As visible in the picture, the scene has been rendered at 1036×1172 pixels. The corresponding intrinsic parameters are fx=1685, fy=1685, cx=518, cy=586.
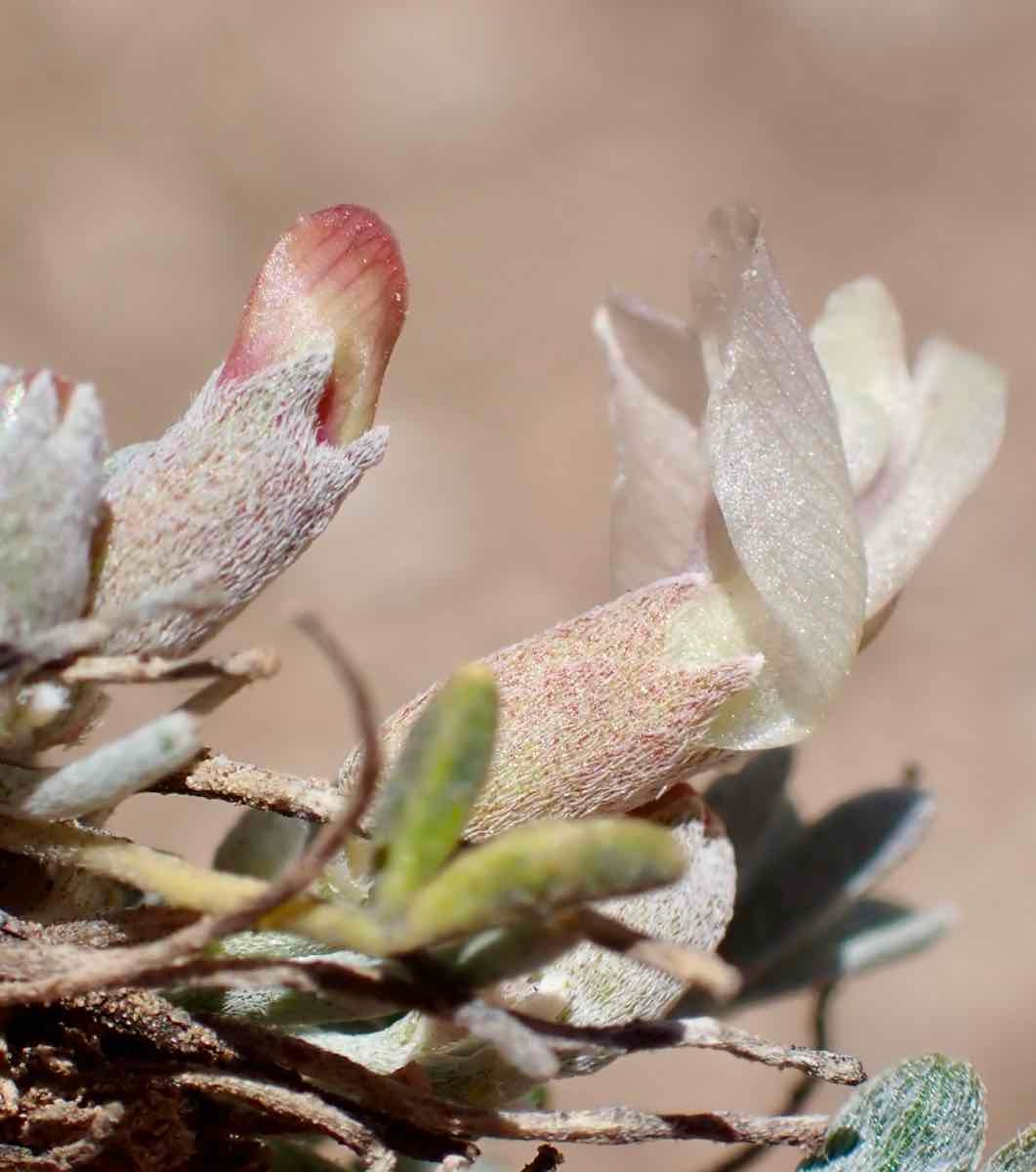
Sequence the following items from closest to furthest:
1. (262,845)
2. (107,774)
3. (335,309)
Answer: (107,774) < (335,309) < (262,845)

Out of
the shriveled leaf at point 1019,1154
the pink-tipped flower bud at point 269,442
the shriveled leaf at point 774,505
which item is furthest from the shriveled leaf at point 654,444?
the shriveled leaf at point 1019,1154

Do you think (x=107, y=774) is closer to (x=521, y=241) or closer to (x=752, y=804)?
(x=752, y=804)

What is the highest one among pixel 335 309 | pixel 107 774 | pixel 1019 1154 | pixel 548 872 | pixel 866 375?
pixel 866 375

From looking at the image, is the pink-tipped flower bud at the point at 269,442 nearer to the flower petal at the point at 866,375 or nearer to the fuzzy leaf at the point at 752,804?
the flower petal at the point at 866,375

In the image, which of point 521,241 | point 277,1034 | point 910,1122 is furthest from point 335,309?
point 521,241

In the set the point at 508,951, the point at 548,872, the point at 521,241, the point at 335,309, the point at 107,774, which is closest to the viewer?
the point at 548,872

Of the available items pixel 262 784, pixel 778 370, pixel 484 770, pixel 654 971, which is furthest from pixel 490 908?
pixel 778 370

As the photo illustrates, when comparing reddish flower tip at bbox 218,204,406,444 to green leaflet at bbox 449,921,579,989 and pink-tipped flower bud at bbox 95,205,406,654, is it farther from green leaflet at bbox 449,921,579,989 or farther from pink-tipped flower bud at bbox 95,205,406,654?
green leaflet at bbox 449,921,579,989
